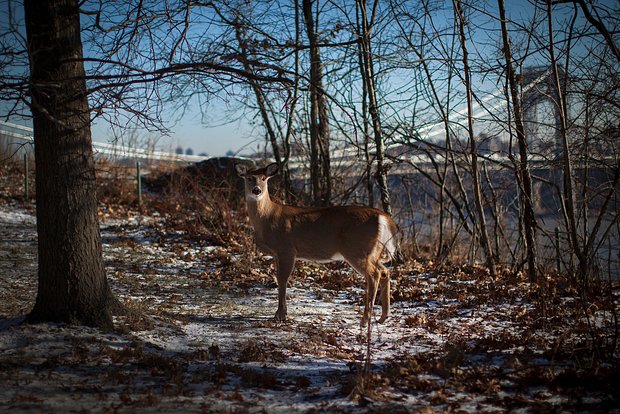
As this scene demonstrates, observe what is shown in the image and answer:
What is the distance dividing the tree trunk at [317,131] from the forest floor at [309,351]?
2.76m

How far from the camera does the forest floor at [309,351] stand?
3.74m

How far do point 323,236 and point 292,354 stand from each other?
1.89 meters

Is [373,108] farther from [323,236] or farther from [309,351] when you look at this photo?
[309,351]

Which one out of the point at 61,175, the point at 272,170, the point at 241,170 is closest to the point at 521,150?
the point at 272,170

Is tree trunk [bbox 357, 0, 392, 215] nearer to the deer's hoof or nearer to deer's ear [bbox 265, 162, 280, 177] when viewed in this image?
deer's ear [bbox 265, 162, 280, 177]

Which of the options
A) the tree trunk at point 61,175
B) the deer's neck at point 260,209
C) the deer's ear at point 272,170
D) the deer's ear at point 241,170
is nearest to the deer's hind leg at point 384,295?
the deer's neck at point 260,209

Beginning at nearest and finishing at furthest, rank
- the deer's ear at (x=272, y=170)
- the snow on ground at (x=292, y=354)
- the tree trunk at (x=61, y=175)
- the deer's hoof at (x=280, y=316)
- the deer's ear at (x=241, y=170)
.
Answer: the snow on ground at (x=292, y=354), the tree trunk at (x=61, y=175), the deer's hoof at (x=280, y=316), the deer's ear at (x=272, y=170), the deer's ear at (x=241, y=170)

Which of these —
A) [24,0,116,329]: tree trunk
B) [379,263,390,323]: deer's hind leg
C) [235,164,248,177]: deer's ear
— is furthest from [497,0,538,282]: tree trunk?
[24,0,116,329]: tree trunk

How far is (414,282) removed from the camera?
828cm

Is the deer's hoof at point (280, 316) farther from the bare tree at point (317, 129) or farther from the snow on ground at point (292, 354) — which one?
the bare tree at point (317, 129)

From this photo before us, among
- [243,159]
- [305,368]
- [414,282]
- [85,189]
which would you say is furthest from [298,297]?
[243,159]

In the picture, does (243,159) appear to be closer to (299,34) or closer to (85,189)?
(299,34)

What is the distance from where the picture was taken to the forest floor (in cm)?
374

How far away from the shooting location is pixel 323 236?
6.54 m
